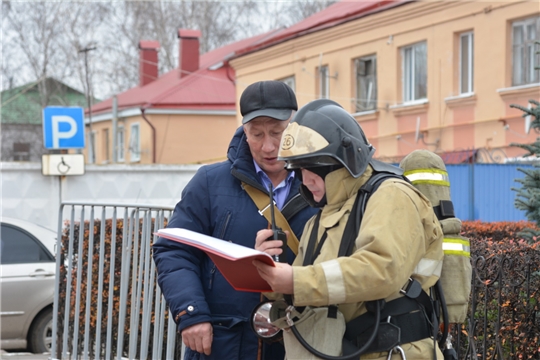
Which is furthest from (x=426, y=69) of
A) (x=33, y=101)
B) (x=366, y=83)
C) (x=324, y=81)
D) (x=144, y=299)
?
(x=33, y=101)

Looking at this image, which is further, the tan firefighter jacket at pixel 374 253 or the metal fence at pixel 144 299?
the metal fence at pixel 144 299

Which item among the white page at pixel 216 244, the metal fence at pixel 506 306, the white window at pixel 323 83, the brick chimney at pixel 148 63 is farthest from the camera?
the brick chimney at pixel 148 63

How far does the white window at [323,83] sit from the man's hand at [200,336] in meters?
20.0

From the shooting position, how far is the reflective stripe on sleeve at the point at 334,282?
7.38 feet

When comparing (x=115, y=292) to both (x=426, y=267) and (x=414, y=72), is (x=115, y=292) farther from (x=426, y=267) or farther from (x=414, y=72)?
(x=414, y=72)

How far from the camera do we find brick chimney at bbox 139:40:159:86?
116 ft

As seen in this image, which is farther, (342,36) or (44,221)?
(342,36)

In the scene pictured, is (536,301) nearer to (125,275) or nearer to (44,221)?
(125,275)

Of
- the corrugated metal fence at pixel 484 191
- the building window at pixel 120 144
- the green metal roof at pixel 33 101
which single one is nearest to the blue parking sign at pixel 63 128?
the corrugated metal fence at pixel 484 191

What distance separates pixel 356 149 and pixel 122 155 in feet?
109

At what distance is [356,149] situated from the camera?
2494 mm

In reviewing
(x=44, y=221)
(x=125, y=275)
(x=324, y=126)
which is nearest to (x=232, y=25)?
(x=44, y=221)

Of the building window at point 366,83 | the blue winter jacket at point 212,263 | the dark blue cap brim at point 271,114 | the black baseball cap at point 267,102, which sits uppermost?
the building window at point 366,83

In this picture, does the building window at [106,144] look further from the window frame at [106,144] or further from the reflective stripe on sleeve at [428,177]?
the reflective stripe on sleeve at [428,177]
